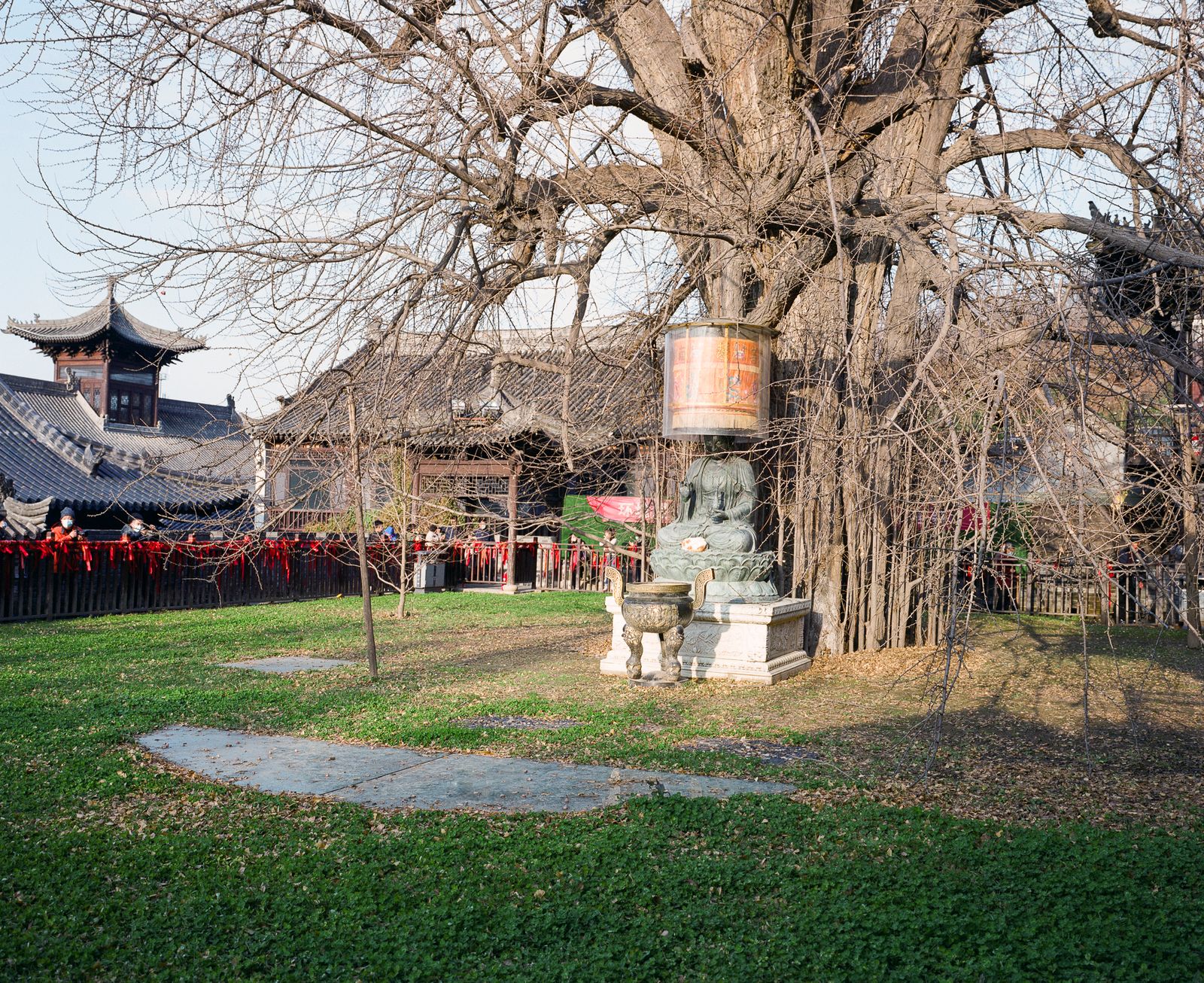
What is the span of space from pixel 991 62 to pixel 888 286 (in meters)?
3.03

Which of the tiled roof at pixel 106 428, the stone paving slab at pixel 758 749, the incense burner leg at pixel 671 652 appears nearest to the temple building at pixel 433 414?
the incense burner leg at pixel 671 652

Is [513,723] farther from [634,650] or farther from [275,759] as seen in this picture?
[634,650]

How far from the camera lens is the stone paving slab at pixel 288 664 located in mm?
11196

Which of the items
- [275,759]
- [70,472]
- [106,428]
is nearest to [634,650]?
[275,759]

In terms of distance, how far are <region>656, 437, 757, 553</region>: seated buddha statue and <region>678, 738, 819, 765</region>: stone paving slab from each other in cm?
419

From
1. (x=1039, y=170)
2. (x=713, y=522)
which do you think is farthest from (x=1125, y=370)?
(x=713, y=522)

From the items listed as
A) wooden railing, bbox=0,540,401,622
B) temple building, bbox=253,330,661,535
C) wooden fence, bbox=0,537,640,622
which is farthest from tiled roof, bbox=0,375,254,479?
temple building, bbox=253,330,661,535

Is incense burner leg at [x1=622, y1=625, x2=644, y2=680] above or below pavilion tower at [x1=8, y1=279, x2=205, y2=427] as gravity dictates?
below

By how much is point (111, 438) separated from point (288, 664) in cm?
3234

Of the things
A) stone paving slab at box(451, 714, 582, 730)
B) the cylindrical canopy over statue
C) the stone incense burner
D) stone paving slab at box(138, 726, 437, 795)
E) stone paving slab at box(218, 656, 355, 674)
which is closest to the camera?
stone paving slab at box(138, 726, 437, 795)

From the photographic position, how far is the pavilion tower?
44062 millimetres

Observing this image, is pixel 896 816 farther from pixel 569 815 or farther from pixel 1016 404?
pixel 1016 404

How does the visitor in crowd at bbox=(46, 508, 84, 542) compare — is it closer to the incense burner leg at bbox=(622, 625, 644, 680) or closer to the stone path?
the stone path

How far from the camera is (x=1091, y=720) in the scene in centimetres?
899
